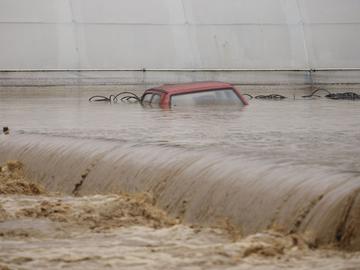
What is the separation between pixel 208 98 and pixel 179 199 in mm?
13436

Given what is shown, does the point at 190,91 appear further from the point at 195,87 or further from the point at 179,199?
the point at 179,199

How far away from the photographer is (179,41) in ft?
98.4

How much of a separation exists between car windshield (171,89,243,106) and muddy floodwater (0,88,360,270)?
774 centimetres

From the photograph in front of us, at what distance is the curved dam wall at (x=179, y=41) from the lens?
93.2 feet

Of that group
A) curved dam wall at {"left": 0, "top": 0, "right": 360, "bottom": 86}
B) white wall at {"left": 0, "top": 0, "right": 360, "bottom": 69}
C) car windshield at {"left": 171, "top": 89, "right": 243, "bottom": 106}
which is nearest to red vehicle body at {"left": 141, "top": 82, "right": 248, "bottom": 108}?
car windshield at {"left": 171, "top": 89, "right": 243, "bottom": 106}

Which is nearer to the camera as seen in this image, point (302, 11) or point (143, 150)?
point (143, 150)

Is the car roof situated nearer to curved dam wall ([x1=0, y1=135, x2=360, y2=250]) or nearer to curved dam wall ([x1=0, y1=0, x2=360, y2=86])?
curved dam wall ([x1=0, y1=0, x2=360, y2=86])

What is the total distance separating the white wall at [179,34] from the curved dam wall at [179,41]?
29mm

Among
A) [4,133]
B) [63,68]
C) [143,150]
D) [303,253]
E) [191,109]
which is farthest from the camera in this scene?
[63,68]

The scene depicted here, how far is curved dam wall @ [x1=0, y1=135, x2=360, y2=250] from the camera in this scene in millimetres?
6340

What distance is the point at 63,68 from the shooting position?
28250 mm

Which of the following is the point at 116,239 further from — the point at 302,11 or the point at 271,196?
the point at 302,11

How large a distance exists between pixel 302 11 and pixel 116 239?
2532 centimetres

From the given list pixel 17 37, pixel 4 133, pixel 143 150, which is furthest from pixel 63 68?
pixel 143 150
